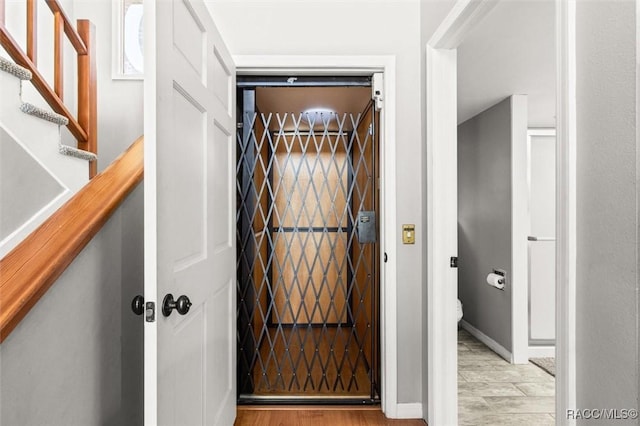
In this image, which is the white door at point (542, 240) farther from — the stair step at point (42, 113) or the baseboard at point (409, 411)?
the stair step at point (42, 113)

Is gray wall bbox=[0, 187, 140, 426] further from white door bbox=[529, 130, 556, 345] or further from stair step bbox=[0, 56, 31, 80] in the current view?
white door bbox=[529, 130, 556, 345]

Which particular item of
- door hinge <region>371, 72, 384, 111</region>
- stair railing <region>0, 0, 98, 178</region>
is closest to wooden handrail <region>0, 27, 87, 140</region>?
stair railing <region>0, 0, 98, 178</region>

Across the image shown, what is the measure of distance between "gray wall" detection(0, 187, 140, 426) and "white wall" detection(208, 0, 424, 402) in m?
1.33

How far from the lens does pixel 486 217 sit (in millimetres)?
3812

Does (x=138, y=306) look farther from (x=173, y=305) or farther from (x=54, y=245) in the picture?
(x=54, y=245)

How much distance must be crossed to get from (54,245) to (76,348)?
1.09 feet

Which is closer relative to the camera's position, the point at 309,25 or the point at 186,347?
the point at 186,347

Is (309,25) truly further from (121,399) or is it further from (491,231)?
(491,231)

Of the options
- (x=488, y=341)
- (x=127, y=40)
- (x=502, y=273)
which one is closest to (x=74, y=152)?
(x=127, y=40)

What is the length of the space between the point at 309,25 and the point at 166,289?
1.78 metres

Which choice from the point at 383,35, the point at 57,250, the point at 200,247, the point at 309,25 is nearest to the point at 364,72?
the point at 383,35

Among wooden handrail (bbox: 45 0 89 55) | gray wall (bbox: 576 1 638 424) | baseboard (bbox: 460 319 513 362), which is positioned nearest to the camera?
gray wall (bbox: 576 1 638 424)

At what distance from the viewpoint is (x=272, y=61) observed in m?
Answer: 2.23

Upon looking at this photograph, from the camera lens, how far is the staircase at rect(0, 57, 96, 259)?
1.38 meters
